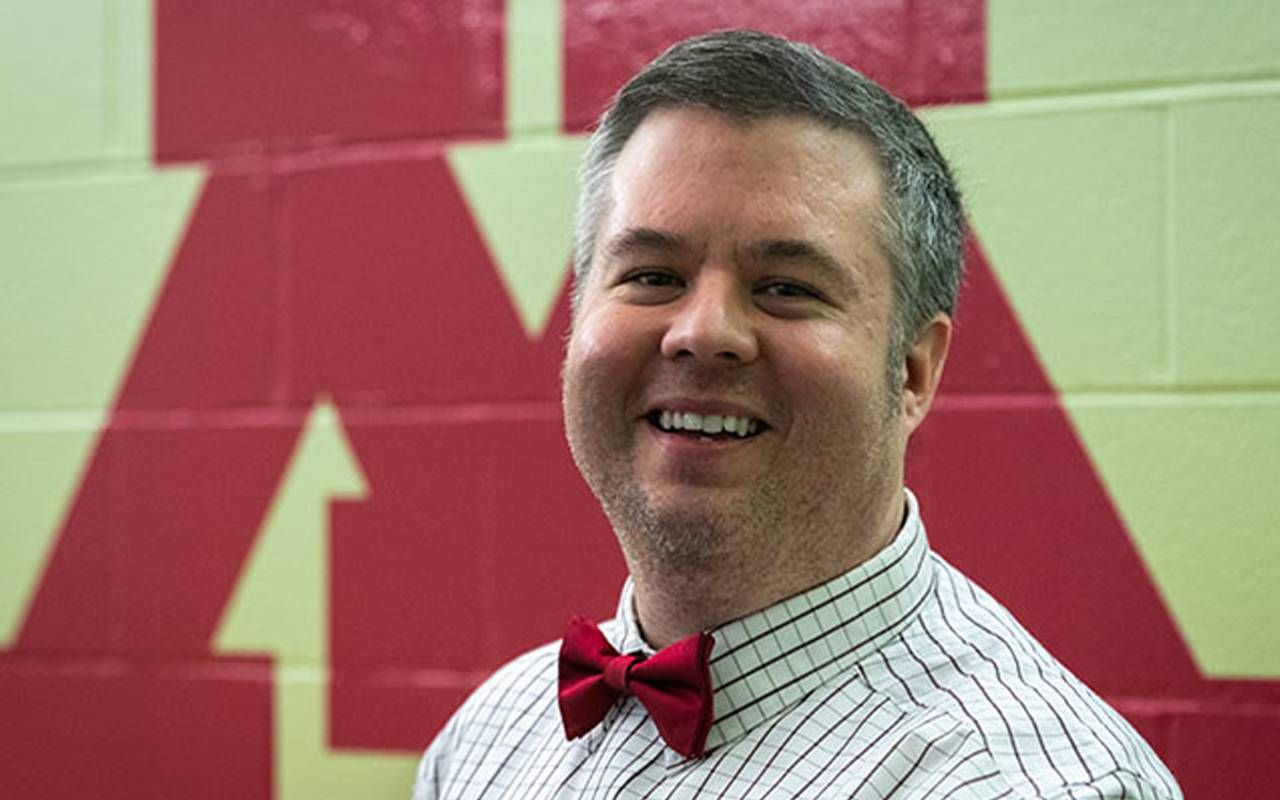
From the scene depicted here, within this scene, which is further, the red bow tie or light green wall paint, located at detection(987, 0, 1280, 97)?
light green wall paint, located at detection(987, 0, 1280, 97)

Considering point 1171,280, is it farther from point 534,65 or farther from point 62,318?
point 62,318

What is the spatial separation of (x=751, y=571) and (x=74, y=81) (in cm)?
127

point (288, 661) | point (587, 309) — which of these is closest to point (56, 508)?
point (288, 661)

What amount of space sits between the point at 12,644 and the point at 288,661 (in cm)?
41

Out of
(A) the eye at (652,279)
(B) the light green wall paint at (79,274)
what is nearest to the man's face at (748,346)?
(A) the eye at (652,279)

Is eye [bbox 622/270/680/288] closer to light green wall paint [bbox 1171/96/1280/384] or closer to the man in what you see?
the man

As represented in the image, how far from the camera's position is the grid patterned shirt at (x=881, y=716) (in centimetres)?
108

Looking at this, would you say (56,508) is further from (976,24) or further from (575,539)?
(976,24)

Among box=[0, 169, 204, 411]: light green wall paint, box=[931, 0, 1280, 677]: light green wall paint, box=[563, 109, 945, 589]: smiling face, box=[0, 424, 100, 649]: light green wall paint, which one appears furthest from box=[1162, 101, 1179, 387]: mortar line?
box=[0, 424, 100, 649]: light green wall paint

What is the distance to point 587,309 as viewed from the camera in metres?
1.31

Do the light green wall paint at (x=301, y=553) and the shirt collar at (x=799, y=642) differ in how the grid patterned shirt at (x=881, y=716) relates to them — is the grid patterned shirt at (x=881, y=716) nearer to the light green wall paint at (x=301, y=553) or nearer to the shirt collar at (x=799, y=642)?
the shirt collar at (x=799, y=642)

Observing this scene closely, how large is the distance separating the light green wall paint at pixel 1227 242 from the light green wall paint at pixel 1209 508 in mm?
31

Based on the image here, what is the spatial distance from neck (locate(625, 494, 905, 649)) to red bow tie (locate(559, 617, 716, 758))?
0.04m

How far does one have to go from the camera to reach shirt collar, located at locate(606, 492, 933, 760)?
1.22m
